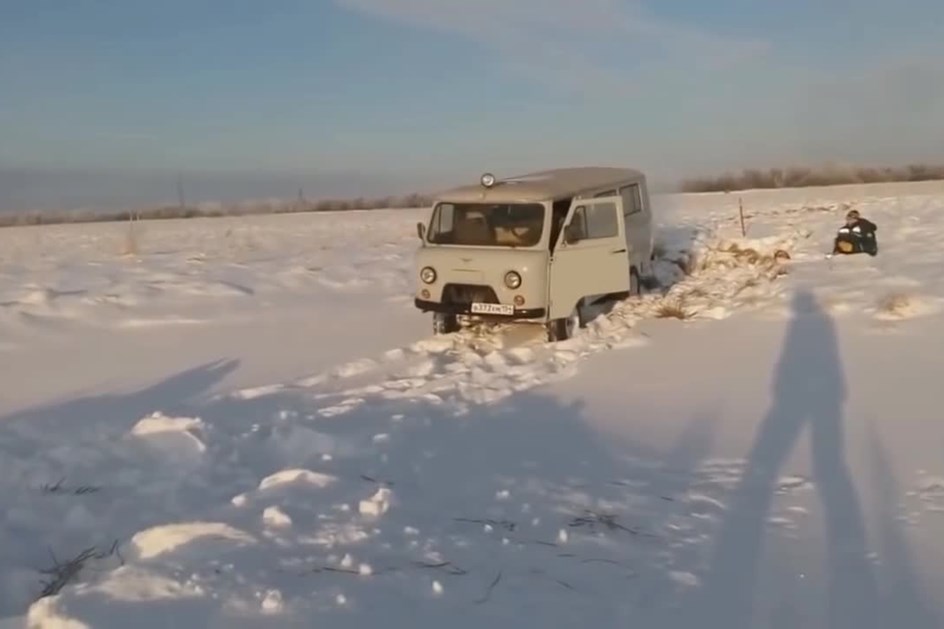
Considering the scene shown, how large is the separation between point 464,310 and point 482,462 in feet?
15.6

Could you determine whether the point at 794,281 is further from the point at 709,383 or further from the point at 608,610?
the point at 608,610

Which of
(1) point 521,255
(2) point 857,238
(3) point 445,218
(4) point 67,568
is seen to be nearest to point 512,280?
(1) point 521,255

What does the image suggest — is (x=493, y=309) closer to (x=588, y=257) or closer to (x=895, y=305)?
(x=588, y=257)

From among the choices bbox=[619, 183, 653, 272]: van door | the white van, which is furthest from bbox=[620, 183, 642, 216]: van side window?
the white van

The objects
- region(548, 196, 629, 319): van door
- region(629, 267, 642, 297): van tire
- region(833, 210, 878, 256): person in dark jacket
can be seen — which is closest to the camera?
region(548, 196, 629, 319): van door

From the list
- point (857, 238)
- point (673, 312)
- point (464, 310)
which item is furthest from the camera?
point (857, 238)

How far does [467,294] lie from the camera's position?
11531 millimetres

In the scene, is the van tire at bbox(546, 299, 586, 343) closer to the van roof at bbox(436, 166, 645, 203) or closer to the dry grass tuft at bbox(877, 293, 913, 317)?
the van roof at bbox(436, 166, 645, 203)

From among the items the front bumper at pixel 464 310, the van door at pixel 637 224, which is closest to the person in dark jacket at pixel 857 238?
the van door at pixel 637 224

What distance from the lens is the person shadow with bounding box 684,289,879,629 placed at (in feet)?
13.8

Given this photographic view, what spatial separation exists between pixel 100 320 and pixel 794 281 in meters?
10.5

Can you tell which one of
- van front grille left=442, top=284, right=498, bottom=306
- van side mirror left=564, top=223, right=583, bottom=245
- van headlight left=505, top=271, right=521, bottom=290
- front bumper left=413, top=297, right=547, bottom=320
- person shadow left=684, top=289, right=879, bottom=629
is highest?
van side mirror left=564, top=223, right=583, bottom=245

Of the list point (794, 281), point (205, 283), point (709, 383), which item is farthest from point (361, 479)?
point (205, 283)

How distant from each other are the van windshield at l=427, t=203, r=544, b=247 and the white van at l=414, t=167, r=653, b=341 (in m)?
0.01
